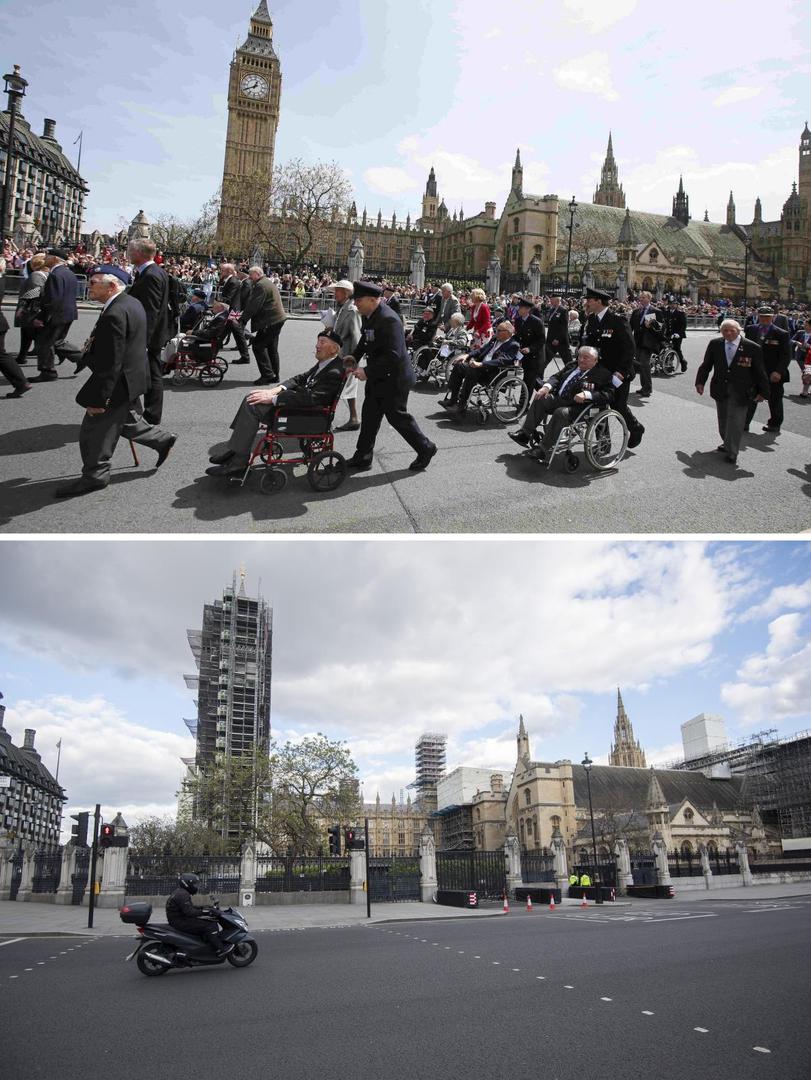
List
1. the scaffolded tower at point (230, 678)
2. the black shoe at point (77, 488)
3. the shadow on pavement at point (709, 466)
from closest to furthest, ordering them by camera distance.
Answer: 1. the black shoe at point (77, 488)
2. the shadow on pavement at point (709, 466)
3. the scaffolded tower at point (230, 678)

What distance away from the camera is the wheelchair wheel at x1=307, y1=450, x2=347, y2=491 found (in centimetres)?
878

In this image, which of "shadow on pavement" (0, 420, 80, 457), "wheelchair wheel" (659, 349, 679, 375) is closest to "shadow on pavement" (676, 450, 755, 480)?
"shadow on pavement" (0, 420, 80, 457)

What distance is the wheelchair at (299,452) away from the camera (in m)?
8.68

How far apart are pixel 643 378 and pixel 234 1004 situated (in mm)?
13482

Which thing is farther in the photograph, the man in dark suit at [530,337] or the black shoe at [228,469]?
the man in dark suit at [530,337]

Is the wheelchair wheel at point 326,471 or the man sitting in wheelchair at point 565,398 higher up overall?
the man sitting in wheelchair at point 565,398

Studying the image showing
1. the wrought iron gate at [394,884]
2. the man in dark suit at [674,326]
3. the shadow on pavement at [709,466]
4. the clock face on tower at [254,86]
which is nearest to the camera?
the shadow on pavement at [709,466]

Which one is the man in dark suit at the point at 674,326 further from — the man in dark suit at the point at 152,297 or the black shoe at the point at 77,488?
the black shoe at the point at 77,488

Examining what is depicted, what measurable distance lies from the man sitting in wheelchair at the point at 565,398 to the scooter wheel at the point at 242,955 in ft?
24.0

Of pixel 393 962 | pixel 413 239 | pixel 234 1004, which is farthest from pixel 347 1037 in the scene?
pixel 413 239

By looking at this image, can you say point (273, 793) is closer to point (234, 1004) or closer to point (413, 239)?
point (234, 1004)

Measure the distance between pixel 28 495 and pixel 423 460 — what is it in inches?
176

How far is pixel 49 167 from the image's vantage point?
115m

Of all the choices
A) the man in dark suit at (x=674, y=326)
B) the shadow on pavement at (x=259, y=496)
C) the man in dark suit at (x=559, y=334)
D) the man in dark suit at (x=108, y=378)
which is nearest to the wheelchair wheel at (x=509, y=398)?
the man in dark suit at (x=559, y=334)
